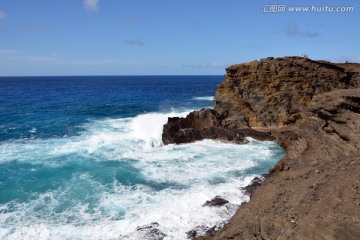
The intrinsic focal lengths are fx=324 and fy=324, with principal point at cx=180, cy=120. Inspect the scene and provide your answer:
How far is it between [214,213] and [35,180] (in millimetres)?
13239

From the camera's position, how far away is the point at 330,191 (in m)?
11.4

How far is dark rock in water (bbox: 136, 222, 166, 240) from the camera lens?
14.6 meters

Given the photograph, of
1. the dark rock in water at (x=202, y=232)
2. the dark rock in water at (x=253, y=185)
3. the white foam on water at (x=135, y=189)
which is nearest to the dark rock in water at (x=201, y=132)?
the white foam on water at (x=135, y=189)

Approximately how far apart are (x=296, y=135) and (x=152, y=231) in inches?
396

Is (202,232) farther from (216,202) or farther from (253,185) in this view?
(253,185)

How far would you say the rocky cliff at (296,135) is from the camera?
10.2 meters

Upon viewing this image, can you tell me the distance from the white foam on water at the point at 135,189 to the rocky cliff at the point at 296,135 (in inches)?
96.5

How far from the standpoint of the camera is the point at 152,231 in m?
15.1

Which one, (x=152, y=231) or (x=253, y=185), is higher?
(x=253, y=185)

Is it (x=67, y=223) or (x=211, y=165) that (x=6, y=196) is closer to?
(x=67, y=223)

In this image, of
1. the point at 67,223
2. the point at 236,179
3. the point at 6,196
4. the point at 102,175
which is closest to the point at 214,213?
the point at 236,179

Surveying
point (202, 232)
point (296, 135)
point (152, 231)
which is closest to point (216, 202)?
point (202, 232)

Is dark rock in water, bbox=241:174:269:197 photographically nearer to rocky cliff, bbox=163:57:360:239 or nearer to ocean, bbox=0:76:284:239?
ocean, bbox=0:76:284:239

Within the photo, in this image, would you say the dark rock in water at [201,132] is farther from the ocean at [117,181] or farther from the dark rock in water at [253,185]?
the dark rock in water at [253,185]
